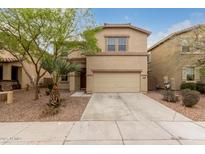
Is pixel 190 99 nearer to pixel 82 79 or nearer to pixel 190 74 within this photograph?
pixel 190 74

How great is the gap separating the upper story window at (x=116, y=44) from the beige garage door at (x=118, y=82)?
286 cm

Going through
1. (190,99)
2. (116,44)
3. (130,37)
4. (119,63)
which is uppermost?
(130,37)

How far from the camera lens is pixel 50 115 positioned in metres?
10.5

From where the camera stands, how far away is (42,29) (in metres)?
13.8

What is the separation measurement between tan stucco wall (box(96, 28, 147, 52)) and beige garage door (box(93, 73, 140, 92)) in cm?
285

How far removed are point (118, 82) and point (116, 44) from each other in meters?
4.17

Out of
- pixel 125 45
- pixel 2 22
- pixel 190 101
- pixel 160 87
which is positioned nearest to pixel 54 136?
pixel 190 101

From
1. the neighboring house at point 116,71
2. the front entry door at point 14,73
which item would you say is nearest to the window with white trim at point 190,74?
the neighboring house at point 116,71

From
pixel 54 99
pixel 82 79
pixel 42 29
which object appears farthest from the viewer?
pixel 82 79

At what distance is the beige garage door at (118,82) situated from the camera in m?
21.9

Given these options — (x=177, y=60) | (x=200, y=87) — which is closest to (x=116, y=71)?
(x=177, y=60)

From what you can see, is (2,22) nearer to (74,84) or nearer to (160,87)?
(74,84)

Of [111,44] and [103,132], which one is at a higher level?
[111,44]

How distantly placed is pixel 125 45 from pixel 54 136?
676 inches
